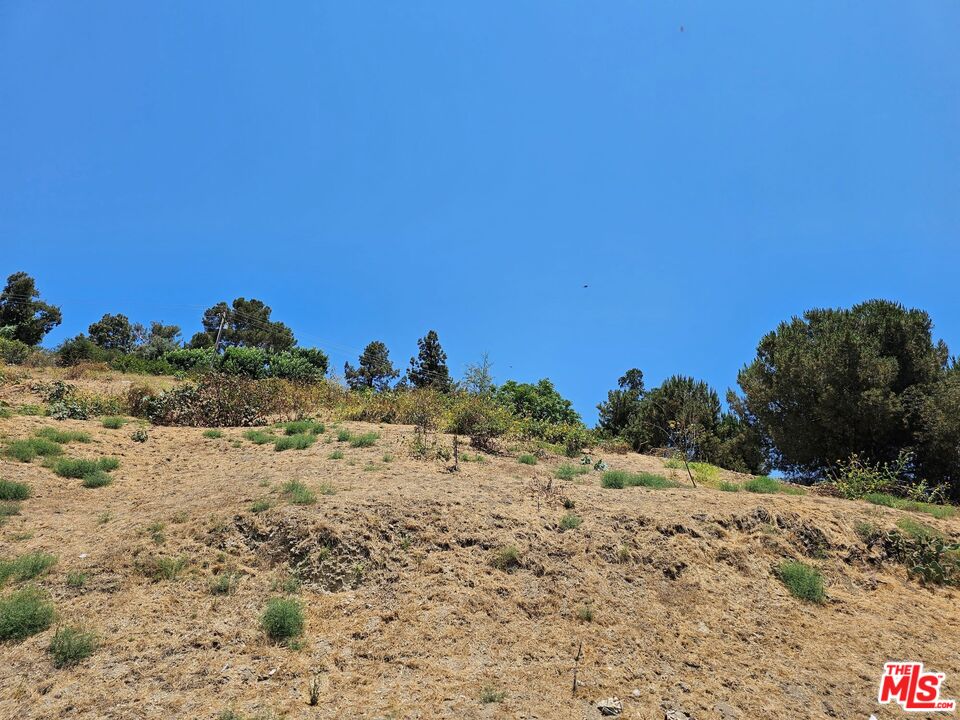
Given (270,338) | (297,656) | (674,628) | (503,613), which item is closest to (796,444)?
(674,628)

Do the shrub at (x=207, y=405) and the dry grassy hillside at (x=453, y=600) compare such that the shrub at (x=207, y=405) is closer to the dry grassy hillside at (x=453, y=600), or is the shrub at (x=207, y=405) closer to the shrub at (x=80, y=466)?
the shrub at (x=80, y=466)

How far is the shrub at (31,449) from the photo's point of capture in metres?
8.60

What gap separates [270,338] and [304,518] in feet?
158

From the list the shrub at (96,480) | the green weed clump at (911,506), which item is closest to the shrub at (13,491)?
the shrub at (96,480)

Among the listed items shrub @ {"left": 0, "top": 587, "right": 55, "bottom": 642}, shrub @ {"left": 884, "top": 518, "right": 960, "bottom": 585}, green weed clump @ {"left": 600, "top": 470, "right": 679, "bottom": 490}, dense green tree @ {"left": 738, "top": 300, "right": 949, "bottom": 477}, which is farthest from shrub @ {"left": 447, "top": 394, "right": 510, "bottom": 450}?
dense green tree @ {"left": 738, "top": 300, "right": 949, "bottom": 477}

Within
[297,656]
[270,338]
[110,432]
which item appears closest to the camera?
[297,656]

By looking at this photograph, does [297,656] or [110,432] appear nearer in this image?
[297,656]

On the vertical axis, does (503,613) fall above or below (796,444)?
below

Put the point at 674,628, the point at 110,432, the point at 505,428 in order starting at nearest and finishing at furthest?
1. the point at 674,628
2. the point at 110,432
3. the point at 505,428

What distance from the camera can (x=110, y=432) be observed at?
35.6 feet

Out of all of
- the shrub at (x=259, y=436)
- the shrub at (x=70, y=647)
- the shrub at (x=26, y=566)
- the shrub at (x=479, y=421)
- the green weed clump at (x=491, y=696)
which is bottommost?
the shrub at (x=70, y=647)

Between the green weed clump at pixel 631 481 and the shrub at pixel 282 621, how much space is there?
213 inches

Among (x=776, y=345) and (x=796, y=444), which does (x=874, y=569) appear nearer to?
(x=796, y=444)

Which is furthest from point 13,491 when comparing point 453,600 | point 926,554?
point 926,554
